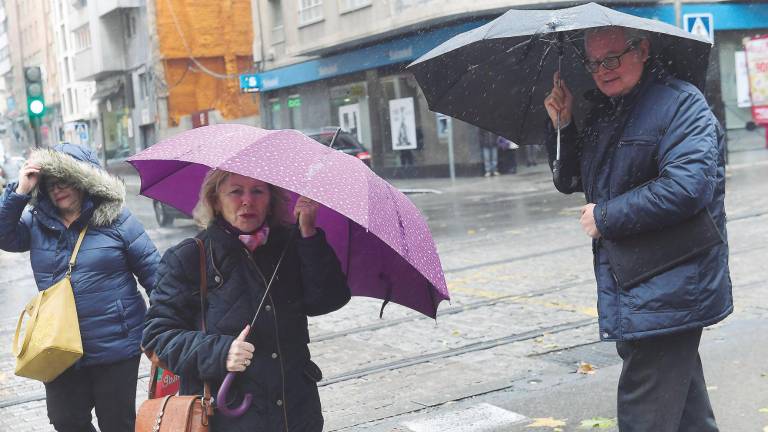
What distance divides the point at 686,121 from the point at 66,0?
56.1 m

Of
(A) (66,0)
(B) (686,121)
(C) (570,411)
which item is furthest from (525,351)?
(A) (66,0)

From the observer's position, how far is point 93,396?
4.12 m

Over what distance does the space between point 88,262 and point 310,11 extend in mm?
27070

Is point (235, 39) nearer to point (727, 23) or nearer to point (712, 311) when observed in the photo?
point (727, 23)

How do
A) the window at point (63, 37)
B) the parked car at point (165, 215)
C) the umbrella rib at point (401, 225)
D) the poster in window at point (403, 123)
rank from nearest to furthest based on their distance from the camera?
the umbrella rib at point (401, 225) < the parked car at point (165, 215) < the poster in window at point (403, 123) < the window at point (63, 37)

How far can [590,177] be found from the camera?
332 cm

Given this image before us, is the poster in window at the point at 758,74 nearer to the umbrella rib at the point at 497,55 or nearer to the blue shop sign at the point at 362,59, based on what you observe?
the blue shop sign at the point at 362,59

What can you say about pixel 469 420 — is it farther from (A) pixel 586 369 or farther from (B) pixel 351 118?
(B) pixel 351 118

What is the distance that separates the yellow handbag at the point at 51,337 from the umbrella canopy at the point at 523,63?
5.76ft

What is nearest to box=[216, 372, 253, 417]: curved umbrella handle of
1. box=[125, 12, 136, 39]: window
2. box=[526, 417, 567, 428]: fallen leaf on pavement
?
box=[526, 417, 567, 428]: fallen leaf on pavement

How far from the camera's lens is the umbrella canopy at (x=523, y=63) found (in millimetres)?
3201

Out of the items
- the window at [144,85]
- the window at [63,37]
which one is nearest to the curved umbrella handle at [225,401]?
the window at [144,85]

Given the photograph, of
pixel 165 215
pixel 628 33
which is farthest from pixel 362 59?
pixel 628 33

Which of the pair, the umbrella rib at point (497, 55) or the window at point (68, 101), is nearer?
the umbrella rib at point (497, 55)
